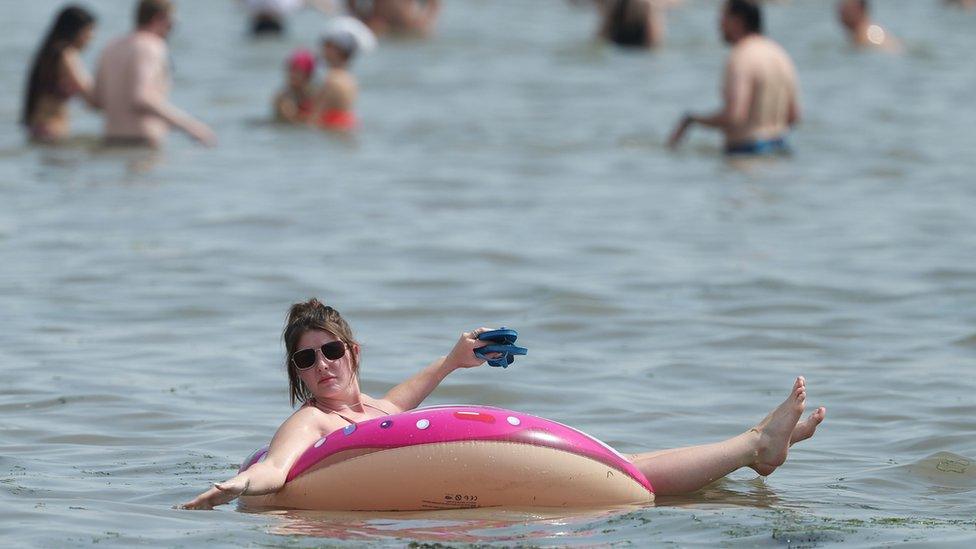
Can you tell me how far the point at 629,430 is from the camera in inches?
270

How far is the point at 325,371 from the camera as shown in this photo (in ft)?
18.5

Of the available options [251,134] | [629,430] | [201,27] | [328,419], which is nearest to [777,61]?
[251,134]

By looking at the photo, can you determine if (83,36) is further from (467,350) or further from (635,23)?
Result: (635,23)

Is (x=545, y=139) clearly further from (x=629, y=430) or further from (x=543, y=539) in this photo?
(x=543, y=539)

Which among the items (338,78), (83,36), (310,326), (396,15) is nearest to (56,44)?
(83,36)

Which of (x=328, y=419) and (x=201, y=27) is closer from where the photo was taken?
(x=328, y=419)

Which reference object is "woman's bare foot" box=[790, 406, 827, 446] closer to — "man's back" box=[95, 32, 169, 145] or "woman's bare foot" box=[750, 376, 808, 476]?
"woman's bare foot" box=[750, 376, 808, 476]

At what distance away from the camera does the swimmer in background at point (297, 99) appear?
630 inches

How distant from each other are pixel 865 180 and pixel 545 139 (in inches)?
142

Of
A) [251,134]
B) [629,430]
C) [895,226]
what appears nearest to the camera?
[629,430]

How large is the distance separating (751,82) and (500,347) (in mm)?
8281

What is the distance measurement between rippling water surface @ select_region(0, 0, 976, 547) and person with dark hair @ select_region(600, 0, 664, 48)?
4.40 m

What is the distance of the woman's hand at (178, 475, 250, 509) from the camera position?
4895 mm

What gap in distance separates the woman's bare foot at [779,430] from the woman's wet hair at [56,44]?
953 centimetres
